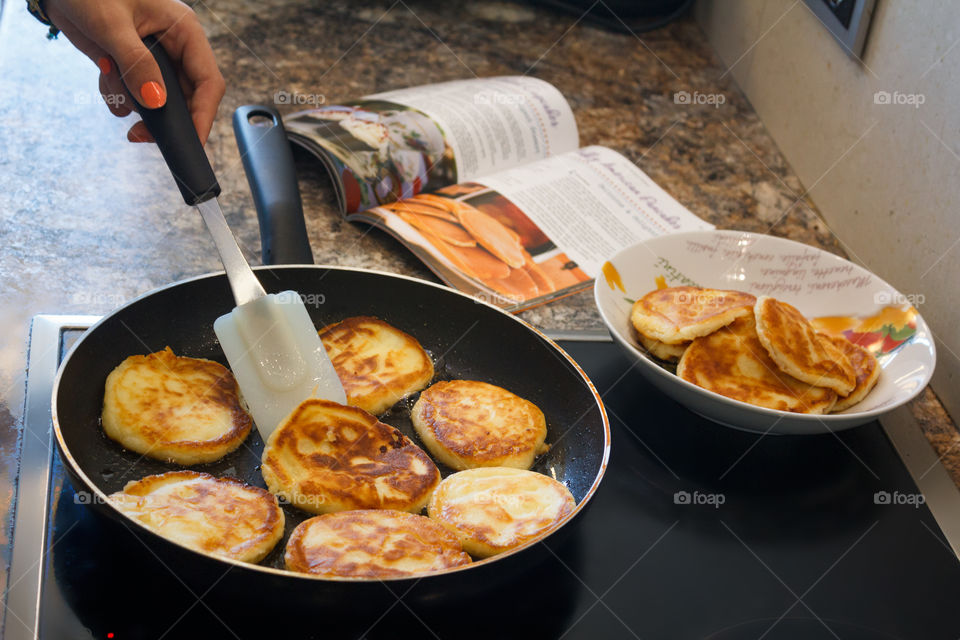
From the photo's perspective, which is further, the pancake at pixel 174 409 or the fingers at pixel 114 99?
the fingers at pixel 114 99

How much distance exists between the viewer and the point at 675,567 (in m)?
0.96

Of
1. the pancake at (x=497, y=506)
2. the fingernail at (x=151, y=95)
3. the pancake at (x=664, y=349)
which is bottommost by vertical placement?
the pancake at (x=497, y=506)

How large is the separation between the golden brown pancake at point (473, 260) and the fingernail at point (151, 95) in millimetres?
528

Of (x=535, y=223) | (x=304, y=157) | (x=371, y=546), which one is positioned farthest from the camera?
(x=304, y=157)

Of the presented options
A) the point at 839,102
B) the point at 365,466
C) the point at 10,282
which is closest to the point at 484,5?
the point at 839,102

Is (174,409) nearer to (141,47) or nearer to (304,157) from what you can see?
(141,47)

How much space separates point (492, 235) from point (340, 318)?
360mm

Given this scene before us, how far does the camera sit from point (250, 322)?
3.39 ft

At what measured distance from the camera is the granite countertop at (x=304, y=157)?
1325mm

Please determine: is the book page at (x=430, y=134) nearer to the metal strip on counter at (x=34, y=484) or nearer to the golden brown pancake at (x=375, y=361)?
the golden brown pancake at (x=375, y=361)

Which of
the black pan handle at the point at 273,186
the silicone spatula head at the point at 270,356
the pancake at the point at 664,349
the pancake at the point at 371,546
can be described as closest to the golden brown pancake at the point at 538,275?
the pancake at the point at 664,349

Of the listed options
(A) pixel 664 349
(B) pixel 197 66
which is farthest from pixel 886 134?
(B) pixel 197 66

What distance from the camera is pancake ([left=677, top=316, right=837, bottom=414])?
3.50ft

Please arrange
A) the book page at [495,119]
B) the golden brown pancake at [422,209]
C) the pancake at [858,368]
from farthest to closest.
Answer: the book page at [495,119] < the golden brown pancake at [422,209] < the pancake at [858,368]
